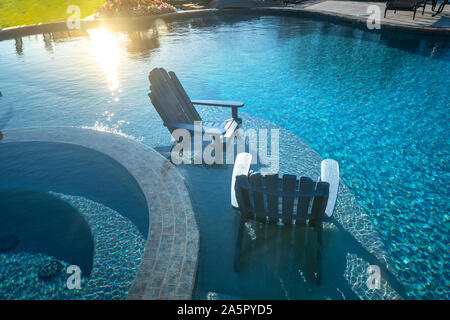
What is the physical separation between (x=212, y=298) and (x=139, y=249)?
1132 millimetres

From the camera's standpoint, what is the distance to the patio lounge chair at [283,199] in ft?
8.73

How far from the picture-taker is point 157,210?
3645 millimetres

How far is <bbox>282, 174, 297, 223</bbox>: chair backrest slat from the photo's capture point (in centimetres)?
263

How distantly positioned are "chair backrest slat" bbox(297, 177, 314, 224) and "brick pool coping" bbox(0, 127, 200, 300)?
1225mm

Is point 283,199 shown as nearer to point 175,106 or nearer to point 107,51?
point 175,106

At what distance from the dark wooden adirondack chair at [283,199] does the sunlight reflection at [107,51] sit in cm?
697

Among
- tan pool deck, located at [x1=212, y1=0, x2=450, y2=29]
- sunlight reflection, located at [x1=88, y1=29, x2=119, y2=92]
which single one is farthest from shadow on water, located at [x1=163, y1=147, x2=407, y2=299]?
tan pool deck, located at [x1=212, y1=0, x2=450, y2=29]

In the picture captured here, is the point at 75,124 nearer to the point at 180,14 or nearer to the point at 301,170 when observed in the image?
the point at 301,170

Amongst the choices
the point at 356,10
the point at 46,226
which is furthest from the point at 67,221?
the point at 356,10

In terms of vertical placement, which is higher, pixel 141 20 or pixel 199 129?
pixel 141 20

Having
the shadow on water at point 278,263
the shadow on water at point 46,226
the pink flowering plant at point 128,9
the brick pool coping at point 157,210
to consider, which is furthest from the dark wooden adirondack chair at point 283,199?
the pink flowering plant at point 128,9

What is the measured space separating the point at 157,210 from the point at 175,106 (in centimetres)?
223
